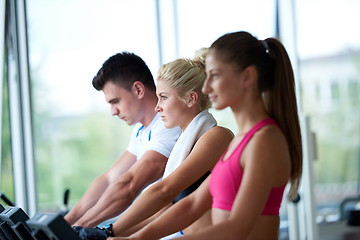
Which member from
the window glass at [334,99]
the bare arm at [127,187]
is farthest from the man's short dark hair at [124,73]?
the window glass at [334,99]

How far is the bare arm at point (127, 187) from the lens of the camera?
256 centimetres

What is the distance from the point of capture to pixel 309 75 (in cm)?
541

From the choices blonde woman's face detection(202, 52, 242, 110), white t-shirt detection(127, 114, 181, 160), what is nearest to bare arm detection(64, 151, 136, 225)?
white t-shirt detection(127, 114, 181, 160)

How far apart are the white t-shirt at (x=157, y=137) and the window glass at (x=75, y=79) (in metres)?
1.88

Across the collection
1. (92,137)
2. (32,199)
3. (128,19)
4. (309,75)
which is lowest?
(32,199)

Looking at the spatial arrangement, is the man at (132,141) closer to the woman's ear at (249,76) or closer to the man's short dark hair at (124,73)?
the man's short dark hair at (124,73)

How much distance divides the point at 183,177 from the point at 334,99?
3.78 meters

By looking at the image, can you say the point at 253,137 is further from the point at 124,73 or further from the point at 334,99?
the point at 334,99

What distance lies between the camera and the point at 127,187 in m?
2.58

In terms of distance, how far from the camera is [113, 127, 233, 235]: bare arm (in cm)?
207

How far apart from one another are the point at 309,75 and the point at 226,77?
13.0ft

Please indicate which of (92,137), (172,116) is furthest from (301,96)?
(172,116)

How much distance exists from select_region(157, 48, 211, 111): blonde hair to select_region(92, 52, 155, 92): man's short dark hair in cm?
50

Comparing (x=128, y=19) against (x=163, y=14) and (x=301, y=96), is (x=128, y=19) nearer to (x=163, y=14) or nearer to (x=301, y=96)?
(x=163, y=14)
